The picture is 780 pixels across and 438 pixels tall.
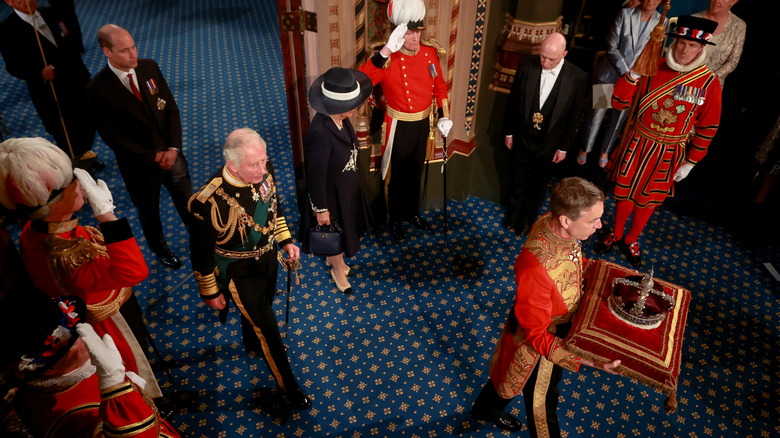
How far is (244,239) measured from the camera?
2.86 metres

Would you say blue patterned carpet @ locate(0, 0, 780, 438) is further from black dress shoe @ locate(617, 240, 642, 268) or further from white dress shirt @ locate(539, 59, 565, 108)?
white dress shirt @ locate(539, 59, 565, 108)

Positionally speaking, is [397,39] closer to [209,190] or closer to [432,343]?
[209,190]

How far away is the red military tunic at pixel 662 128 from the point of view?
370 centimetres

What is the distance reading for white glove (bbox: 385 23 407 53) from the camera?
12.1 ft

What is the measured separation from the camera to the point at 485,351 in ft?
12.6

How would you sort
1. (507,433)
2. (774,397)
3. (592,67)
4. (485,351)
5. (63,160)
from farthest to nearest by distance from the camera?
(592,67) < (485,351) < (774,397) < (507,433) < (63,160)

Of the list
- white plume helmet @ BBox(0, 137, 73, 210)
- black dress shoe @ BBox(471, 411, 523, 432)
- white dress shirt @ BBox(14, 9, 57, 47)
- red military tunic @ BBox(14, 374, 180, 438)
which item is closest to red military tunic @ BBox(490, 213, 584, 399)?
black dress shoe @ BBox(471, 411, 523, 432)

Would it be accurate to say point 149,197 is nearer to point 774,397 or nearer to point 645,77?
point 645,77

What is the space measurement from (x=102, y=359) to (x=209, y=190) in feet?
3.33

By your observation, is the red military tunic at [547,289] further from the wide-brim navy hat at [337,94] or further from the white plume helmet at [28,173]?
the white plume helmet at [28,173]

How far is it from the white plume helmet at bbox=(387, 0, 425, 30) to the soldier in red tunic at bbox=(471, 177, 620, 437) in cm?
179

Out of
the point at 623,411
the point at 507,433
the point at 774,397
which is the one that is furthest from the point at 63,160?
the point at 774,397

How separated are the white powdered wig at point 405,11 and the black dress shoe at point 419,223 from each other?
1804 mm

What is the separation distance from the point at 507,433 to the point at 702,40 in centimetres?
285
